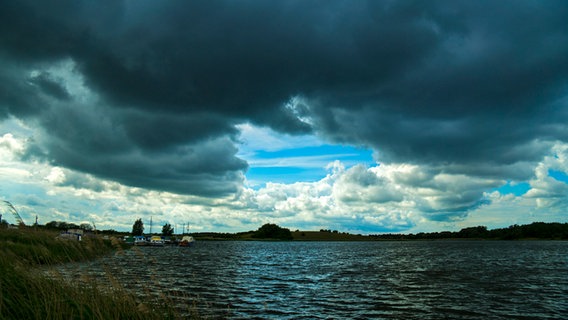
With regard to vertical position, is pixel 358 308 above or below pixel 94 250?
below

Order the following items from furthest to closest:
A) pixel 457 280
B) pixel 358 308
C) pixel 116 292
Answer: pixel 457 280, pixel 358 308, pixel 116 292

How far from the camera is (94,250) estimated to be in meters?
12.3

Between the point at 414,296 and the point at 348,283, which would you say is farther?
the point at 348,283

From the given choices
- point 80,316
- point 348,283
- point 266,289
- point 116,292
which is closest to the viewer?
point 80,316

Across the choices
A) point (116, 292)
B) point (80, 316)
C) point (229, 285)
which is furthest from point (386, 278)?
point (80, 316)

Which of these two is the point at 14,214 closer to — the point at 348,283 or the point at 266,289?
the point at 266,289

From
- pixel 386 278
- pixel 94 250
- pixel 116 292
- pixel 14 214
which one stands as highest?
pixel 14 214

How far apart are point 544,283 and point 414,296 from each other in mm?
17642

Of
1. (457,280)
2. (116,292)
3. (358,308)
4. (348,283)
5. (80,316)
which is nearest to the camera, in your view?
(80,316)

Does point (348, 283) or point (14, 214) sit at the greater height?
point (14, 214)

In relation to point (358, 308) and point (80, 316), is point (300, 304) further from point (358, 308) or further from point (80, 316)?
point (80, 316)

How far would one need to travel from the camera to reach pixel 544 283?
37125 mm

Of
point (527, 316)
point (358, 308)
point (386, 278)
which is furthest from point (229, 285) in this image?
point (527, 316)

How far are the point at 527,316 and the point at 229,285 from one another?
22.1 meters
